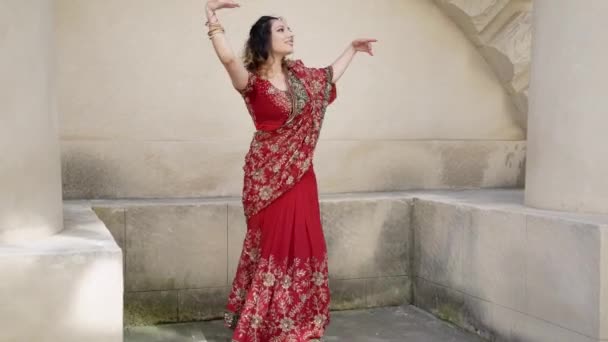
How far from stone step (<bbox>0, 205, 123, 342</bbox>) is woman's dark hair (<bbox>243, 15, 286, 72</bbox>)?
135 cm

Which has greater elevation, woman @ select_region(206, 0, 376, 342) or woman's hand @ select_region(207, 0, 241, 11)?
woman's hand @ select_region(207, 0, 241, 11)

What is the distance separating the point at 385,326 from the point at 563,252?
1442 millimetres

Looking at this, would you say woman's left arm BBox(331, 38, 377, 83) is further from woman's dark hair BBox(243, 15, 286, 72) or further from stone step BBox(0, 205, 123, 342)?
stone step BBox(0, 205, 123, 342)

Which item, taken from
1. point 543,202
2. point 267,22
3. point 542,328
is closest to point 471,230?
point 543,202

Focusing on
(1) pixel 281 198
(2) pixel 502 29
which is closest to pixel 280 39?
(1) pixel 281 198

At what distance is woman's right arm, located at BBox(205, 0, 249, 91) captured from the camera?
137 inches

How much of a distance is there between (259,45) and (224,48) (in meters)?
0.36

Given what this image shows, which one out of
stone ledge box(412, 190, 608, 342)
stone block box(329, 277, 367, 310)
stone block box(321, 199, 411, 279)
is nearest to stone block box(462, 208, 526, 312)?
stone ledge box(412, 190, 608, 342)

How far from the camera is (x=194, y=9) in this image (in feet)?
17.4

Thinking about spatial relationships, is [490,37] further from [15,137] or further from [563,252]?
[15,137]

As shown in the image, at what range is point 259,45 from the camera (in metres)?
3.81

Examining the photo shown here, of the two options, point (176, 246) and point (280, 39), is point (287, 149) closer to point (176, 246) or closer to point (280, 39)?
point (280, 39)

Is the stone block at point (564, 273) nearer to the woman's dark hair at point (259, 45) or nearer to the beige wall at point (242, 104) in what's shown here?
the woman's dark hair at point (259, 45)

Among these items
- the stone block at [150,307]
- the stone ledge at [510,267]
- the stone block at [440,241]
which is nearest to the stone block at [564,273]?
the stone ledge at [510,267]
